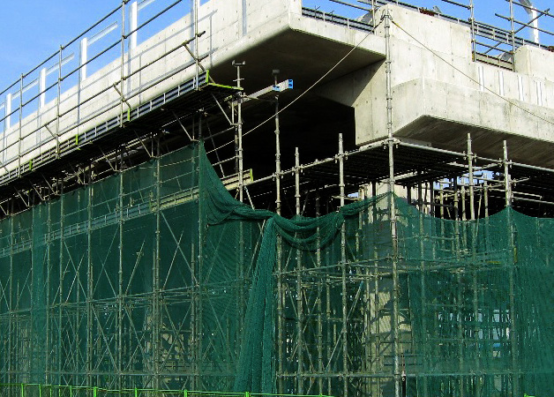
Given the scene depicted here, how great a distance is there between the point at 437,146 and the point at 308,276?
445 centimetres

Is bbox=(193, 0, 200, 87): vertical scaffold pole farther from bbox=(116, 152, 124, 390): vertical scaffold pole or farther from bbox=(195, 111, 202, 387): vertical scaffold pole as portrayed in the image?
bbox=(116, 152, 124, 390): vertical scaffold pole

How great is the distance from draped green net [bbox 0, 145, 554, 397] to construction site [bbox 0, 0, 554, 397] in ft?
0.18

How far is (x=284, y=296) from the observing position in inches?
789

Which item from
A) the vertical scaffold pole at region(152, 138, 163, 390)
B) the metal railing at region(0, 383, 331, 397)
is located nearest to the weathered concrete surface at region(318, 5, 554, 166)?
the vertical scaffold pole at region(152, 138, 163, 390)

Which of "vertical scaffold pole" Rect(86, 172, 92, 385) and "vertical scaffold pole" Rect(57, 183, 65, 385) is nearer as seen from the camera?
"vertical scaffold pole" Rect(86, 172, 92, 385)

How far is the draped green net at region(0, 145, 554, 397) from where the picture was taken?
17172mm

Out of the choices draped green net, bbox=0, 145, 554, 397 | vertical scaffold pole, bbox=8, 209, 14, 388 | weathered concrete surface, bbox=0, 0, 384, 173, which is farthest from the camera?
vertical scaffold pole, bbox=8, 209, 14, 388

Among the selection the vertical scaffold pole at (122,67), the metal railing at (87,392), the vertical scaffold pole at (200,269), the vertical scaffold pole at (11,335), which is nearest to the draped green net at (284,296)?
the vertical scaffold pole at (200,269)

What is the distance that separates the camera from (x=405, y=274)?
1766 centimetres

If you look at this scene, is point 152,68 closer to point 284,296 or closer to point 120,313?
point 120,313

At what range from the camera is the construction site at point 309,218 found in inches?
683

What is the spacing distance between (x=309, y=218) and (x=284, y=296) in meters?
1.85

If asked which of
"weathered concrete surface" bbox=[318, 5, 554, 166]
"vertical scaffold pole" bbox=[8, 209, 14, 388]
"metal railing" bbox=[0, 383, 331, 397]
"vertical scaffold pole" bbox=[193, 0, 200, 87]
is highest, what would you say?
"vertical scaffold pole" bbox=[193, 0, 200, 87]

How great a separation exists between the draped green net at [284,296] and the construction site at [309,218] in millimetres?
55
